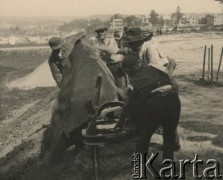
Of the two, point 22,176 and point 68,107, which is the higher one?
point 68,107

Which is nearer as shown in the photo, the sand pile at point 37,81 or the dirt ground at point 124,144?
the dirt ground at point 124,144

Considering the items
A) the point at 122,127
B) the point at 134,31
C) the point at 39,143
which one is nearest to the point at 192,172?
the point at 122,127

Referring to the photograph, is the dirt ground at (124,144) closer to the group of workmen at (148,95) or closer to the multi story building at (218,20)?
the group of workmen at (148,95)

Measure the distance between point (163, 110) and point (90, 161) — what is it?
1640mm

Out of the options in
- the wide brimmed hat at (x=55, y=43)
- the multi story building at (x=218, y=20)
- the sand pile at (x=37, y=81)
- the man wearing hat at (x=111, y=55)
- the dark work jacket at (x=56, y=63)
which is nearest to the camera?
the wide brimmed hat at (x=55, y=43)

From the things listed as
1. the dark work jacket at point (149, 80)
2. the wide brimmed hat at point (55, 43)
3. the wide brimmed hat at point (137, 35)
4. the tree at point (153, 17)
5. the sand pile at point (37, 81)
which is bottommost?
the sand pile at point (37, 81)

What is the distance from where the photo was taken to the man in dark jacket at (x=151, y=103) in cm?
446

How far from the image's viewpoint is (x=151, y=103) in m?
4.46

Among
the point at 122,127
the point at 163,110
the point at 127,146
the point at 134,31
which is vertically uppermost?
the point at 134,31

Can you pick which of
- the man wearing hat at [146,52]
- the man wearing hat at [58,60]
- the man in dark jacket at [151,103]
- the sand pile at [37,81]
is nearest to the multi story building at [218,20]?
the sand pile at [37,81]

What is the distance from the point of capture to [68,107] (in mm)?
5695

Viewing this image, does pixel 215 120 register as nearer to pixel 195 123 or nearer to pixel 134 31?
pixel 195 123

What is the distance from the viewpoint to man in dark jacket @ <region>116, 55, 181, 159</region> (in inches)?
176

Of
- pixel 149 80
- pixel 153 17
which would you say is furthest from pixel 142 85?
pixel 153 17
